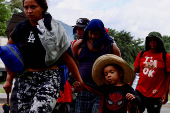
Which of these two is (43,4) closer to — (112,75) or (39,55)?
(39,55)

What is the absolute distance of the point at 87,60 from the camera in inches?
158

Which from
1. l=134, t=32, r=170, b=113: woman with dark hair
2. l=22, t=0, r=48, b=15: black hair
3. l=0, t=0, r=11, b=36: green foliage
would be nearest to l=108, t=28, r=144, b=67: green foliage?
l=0, t=0, r=11, b=36: green foliage

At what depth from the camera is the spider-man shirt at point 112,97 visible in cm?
350

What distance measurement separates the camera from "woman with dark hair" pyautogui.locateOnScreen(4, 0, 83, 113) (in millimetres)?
2727

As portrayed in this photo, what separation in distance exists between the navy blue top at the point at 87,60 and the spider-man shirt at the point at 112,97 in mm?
293

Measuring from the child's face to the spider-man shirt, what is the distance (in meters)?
0.07

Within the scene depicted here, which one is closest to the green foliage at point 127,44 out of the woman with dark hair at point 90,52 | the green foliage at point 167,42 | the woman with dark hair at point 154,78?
the green foliage at point 167,42

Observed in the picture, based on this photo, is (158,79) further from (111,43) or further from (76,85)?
(76,85)

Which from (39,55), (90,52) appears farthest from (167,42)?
(39,55)

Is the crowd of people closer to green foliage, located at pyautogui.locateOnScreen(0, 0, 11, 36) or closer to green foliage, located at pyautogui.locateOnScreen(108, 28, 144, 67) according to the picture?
green foliage, located at pyautogui.locateOnScreen(108, 28, 144, 67)

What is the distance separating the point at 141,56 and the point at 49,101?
141 inches

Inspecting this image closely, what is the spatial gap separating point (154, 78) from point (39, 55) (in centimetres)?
337

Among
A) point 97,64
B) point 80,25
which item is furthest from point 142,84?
point 97,64

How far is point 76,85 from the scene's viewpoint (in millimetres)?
3107
